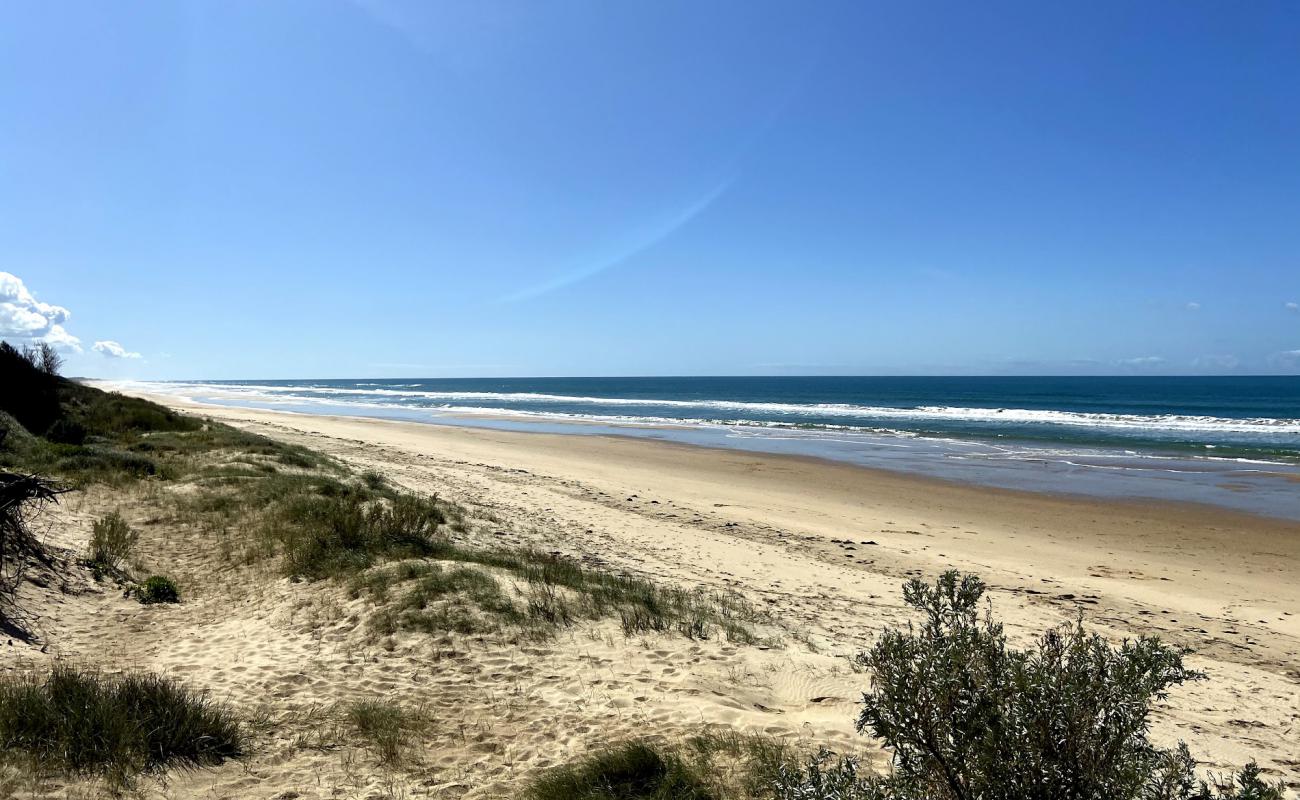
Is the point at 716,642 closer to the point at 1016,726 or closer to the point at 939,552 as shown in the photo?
the point at 1016,726

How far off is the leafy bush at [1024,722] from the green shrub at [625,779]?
157 centimetres

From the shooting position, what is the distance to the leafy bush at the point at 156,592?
23.7 feet

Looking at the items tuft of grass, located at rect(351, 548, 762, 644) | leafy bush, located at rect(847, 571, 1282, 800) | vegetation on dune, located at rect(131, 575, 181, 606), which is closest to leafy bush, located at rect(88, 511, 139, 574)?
vegetation on dune, located at rect(131, 575, 181, 606)

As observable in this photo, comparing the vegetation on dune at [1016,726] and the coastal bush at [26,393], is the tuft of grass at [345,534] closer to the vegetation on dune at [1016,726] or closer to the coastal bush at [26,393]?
the vegetation on dune at [1016,726]

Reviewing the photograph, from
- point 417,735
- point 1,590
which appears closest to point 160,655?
point 1,590

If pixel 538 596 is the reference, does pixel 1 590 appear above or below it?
above

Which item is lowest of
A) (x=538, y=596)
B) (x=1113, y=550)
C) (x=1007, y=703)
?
(x=1113, y=550)

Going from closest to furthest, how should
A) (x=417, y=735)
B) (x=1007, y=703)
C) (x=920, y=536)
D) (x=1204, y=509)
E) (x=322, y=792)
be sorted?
1. (x=1007, y=703)
2. (x=322, y=792)
3. (x=417, y=735)
4. (x=920, y=536)
5. (x=1204, y=509)

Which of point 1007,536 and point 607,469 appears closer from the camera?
point 1007,536

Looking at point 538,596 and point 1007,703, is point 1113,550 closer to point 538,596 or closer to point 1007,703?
point 538,596

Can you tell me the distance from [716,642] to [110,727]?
5.07 metres

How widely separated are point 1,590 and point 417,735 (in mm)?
4626

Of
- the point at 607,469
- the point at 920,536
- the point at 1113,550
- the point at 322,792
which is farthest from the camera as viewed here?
the point at 607,469

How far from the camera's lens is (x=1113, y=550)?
1316cm
